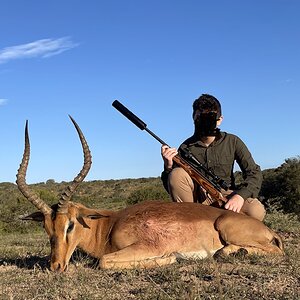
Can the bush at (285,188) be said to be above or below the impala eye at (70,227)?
below

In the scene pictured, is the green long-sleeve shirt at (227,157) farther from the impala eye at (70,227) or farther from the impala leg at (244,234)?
the impala eye at (70,227)

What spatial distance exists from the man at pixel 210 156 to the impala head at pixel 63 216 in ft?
4.83

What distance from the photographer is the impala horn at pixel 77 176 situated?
6645mm

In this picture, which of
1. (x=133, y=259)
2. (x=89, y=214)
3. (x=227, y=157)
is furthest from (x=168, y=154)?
(x=133, y=259)

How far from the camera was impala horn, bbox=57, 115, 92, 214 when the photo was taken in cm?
664

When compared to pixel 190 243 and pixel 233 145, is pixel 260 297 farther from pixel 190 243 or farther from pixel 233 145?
pixel 233 145

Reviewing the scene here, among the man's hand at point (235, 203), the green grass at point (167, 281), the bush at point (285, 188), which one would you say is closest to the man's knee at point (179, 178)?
the man's hand at point (235, 203)

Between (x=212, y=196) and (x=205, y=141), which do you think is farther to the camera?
(x=205, y=141)

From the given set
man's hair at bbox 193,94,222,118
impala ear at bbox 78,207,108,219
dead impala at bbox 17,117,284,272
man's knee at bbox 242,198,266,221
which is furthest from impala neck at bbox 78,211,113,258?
man's hair at bbox 193,94,222,118

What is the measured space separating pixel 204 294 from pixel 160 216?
2.55 meters

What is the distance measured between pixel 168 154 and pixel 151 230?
1.48 meters

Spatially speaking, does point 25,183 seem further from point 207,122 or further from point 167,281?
point 207,122

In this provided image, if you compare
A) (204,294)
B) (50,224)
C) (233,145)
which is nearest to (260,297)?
(204,294)

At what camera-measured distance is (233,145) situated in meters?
8.02
